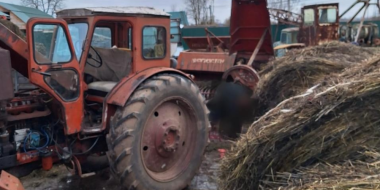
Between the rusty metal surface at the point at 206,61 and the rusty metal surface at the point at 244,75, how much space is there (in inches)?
23.1

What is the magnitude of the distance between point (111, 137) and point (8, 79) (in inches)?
45.7

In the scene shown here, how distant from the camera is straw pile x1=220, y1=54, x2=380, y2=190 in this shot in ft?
7.59

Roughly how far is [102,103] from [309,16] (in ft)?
27.5

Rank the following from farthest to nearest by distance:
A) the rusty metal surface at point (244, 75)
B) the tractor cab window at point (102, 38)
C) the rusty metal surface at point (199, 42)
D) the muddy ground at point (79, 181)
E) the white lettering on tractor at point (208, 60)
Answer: the rusty metal surface at point (199, 42), the white lettering on tractor at point (208, 60), the rusty metal surface at point (244, 75), the muddy ground at point (79, 181), the tractor cab window at point (102, 38)

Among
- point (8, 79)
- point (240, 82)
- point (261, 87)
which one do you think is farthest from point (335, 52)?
point (8, 79)

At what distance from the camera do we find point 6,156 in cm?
386

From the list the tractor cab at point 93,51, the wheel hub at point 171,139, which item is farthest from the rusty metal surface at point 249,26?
the wheel hub at point 171,139

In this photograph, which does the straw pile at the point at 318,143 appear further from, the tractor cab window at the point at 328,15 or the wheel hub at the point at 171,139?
the tractor cab window at the point at 328,15

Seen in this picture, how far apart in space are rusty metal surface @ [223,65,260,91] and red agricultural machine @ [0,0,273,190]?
2501 millimetres

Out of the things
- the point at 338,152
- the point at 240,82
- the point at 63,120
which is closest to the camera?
the point at 338,152

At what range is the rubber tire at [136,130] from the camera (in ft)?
13.7

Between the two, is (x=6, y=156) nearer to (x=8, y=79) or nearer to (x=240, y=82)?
(x=8, y=79)

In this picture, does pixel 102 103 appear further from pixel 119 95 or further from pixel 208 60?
pixel 208 60

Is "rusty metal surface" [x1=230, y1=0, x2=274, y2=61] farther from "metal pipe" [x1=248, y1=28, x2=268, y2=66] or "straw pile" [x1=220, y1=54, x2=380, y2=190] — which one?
"straw pile" [x1=220, y1=54, x2=380, y2=190]
